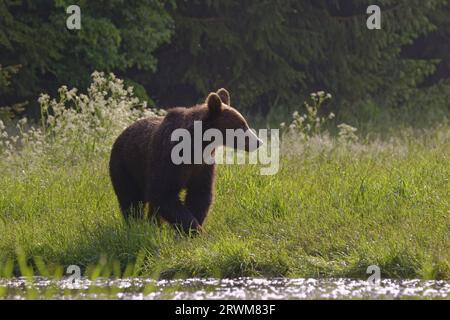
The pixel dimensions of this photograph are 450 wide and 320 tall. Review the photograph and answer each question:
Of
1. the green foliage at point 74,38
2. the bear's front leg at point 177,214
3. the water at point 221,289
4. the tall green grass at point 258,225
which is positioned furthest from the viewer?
the green foliage at point 74,38

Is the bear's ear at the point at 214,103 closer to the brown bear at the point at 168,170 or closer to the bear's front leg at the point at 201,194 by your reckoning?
the brown bear at the point at 168,170

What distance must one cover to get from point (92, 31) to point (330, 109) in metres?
5.18

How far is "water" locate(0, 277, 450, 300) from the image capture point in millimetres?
6461

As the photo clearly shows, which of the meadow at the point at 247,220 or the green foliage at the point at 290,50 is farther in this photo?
the green foliage at the point at 290,50

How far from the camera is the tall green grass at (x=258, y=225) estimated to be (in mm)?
7387

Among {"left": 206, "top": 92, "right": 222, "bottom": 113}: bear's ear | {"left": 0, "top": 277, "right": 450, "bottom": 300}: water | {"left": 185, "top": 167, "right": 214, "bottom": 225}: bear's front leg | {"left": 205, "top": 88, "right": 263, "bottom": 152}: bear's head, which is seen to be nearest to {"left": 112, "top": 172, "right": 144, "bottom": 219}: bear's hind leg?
{"left": 185, "top": 167, "right": 214, "bottom": 225}: bear's front leg

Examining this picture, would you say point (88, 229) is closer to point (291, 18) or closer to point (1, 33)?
point (1, 33)

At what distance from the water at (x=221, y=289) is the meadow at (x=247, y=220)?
0.56ft

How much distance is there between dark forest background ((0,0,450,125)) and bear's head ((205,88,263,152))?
723 centimetres

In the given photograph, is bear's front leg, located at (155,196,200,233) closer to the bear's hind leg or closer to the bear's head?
the bear's hind leg

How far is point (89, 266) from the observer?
7.63 m

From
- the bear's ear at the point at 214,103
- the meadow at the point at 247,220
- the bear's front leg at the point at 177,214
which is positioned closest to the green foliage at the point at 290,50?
the meadow at the point at 247,220

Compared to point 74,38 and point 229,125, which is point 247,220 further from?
point 74,38
